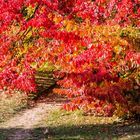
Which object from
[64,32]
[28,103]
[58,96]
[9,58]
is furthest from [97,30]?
[58,96]

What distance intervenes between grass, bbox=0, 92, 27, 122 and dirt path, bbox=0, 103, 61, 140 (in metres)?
0.43

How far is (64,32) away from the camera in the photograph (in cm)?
1730

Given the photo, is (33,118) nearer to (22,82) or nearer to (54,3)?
(22,82)

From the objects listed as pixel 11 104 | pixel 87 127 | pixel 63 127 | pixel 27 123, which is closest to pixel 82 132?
pixel 87 127

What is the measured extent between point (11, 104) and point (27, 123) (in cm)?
438

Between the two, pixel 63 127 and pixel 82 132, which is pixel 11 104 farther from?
pixel 82 132

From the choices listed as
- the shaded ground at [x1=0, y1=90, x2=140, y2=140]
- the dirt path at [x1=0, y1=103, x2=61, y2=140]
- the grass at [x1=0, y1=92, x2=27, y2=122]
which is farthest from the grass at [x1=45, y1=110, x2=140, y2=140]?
the grass at [x1=0, y1=92, x2=27, y2=122]

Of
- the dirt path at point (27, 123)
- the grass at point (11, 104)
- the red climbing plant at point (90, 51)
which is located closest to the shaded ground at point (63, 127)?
the dirt path at point (27, 123)

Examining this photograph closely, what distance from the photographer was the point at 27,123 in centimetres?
1733

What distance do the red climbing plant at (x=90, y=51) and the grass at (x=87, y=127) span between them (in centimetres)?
57

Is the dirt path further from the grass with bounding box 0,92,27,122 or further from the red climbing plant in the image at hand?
the red climbing plant

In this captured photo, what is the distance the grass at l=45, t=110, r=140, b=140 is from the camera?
14.0 metres

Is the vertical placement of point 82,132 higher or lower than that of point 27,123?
higher

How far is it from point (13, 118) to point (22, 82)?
5.56 feet
